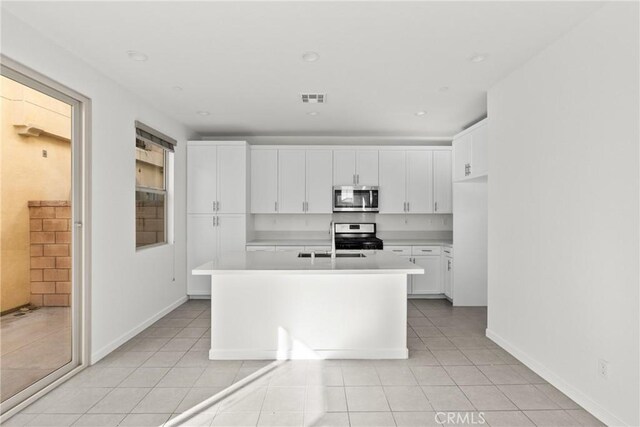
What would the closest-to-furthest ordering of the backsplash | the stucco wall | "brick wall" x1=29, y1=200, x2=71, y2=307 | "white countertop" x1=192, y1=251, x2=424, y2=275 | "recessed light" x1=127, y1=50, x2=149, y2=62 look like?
1. the stucco wall
2. "brick wall" x1=29, y1=200, x2=71, y2=307
3. "recessed light" x1=127, y1=50, x2=149, y2=62
4. "white countertop" x1=192, y1=251, x2=424, y2=275
5. the backsplash

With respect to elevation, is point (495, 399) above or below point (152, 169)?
below

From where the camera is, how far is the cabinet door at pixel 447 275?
517 centimetres

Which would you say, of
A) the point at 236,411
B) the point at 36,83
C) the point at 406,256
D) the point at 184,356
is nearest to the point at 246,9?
the point at 36,83

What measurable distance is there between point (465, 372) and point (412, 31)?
2576 mm

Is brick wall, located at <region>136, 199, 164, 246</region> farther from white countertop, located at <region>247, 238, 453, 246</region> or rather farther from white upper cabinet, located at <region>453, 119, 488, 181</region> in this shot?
white upper cabinet, located at <region>453, 119, 488, 181</region>

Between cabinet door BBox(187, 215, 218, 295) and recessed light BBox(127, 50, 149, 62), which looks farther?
cabinet door BBox(187, 215, 218, 295)

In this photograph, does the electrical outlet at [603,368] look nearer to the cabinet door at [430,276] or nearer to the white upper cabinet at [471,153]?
the white upper cabinet at [471,153]

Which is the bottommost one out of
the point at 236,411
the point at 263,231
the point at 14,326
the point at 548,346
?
the point at 236,411

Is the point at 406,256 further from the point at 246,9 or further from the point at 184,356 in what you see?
the point at 246,9

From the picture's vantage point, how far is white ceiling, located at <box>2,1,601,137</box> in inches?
90.0

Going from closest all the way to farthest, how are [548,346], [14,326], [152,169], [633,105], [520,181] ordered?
[633,105]
[14,326]
[548,346]
[520,181]
[152,169]

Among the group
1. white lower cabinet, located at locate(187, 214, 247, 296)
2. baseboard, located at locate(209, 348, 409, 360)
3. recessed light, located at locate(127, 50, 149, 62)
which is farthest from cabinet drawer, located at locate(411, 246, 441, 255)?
recessed light, located at locate(127, 50, 149, 62)

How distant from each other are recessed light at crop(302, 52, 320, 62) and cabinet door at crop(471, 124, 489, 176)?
2.19m

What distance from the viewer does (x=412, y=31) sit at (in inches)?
100.0
